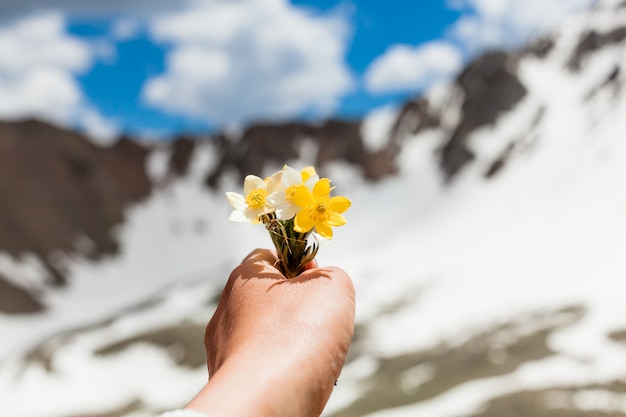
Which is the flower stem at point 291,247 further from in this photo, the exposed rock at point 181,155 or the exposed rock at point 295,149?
the exposed rock at point 181,155

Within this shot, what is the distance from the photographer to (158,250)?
158375 millimetres

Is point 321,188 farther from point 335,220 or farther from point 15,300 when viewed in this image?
point 15,300

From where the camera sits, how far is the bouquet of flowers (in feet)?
13.7

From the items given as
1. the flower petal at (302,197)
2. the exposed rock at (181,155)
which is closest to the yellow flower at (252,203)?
the flower petal at (302,197)

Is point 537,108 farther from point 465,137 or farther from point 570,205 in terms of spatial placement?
point 570,205

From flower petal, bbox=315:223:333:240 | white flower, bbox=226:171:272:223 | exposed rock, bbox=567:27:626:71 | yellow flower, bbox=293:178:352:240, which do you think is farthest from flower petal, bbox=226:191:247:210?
exposed rock, bbox=567:27:626:71

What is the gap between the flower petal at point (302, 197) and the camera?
4.16 metres

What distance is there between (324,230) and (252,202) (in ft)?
2.20

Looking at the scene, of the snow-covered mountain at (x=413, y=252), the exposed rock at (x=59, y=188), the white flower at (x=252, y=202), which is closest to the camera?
the white flower at (x=252, y=202)

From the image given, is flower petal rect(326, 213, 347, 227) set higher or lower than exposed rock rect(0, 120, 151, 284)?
lower

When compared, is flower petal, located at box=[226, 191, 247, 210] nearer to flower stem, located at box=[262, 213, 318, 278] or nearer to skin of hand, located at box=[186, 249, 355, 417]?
flower stem, located at box=[262, 213, 318, 278]

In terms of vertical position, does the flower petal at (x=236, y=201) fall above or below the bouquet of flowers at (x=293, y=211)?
above

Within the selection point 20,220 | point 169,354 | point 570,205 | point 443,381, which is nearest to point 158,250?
point 20,220

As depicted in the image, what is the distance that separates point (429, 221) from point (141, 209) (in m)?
85.0
